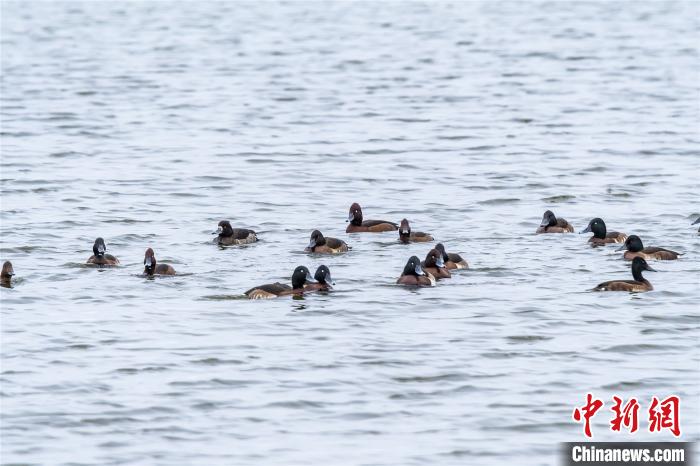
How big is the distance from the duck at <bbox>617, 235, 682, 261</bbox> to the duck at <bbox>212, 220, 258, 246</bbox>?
6581 millimetres

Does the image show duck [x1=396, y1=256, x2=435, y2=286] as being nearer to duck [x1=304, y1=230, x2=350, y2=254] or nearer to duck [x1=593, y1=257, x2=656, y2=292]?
duck [x1=593, y1=257, x2=656, y2=292]

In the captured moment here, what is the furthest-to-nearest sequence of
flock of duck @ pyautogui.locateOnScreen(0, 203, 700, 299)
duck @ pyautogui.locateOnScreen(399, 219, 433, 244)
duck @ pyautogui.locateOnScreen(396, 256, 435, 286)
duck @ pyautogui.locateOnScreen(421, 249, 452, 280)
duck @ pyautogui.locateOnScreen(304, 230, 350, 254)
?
duck @ pyautogui.locateOnScreen(399, 219, 433, 244) < duck @ pyautogui.locateOnScreen(304, 230, 350, 254) < duck @ pyautogui.locateOnScreen(421, 249, 452, 280) < duck @ pyautogui.locateOnScreen(396, 256, 435, 286) < flock of duck @ pyautogui.locateOnScreen(0, 203, 700, 299)

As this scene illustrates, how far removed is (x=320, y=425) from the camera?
17.6 m

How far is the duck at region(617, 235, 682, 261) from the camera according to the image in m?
25.5

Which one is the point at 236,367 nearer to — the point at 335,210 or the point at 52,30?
the point at 335,210

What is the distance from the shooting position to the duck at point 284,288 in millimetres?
23312

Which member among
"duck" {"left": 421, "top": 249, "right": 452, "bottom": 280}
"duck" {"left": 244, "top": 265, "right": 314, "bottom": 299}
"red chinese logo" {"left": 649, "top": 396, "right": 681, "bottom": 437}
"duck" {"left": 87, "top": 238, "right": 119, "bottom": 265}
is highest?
"duck" {"left": 87, "top": 238, "right": 119, "bottom": 265}

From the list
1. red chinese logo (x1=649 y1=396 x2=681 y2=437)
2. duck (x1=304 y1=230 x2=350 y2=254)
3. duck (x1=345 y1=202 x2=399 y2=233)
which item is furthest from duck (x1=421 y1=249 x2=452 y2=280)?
red chinese logo (x1=649 y1=396 x2=681 y2=437)

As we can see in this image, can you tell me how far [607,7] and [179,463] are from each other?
8086 cm

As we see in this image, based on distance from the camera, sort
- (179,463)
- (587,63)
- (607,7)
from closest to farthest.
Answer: (179,463), (587,63), (607,7)

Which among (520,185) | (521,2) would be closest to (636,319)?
(520,185)

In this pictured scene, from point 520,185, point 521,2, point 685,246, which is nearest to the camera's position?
point 685,246

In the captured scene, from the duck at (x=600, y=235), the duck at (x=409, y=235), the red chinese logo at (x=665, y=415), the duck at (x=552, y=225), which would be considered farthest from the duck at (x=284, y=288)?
the red chinese logo at (x=665, y=415)

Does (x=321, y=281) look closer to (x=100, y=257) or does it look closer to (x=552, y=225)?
(x=100, y=257)
